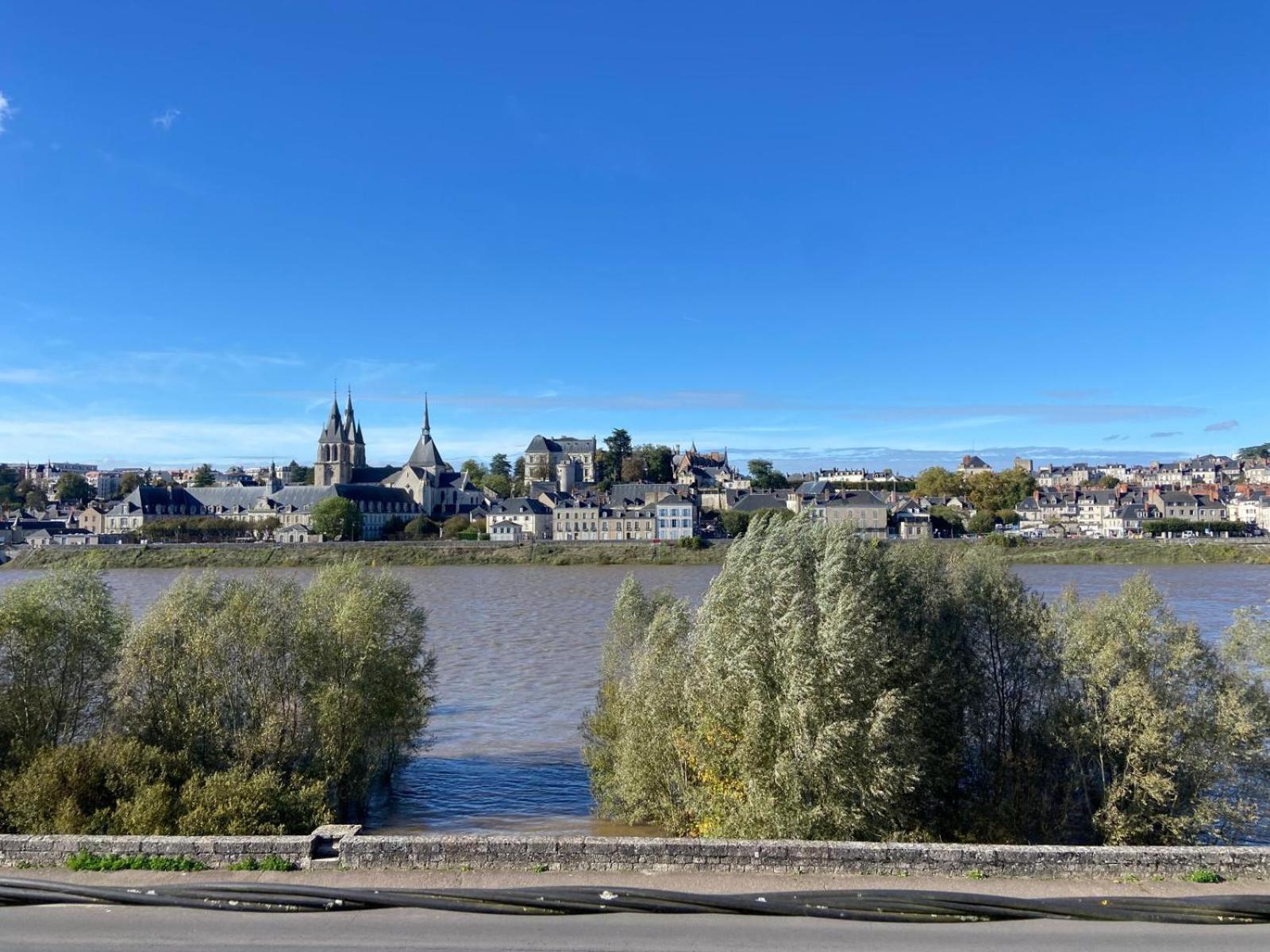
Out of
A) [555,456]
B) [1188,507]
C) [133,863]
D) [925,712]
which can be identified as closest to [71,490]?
[555,456]

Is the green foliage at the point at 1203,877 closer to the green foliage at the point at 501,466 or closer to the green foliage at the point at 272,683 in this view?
the green foliage at the point at 272,683

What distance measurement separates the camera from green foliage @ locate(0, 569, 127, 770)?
44.2 ft

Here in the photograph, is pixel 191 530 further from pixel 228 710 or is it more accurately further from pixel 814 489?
pixel 228 710

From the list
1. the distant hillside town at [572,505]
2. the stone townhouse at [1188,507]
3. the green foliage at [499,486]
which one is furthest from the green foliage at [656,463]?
the stone townhouse at [1188,507]

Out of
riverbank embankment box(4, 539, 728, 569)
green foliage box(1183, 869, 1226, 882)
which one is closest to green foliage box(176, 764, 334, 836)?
green foliage box(1183, 869, 1226, 882)

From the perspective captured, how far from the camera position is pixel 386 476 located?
109500mm

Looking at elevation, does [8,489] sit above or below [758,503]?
above

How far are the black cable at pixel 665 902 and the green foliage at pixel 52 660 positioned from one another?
6758 mm

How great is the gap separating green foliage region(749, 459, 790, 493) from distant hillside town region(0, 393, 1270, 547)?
240 millimetres

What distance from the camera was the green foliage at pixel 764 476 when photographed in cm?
12200

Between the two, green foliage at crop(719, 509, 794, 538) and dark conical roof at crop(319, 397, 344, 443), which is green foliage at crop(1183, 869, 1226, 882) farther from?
dark conical roof at crop(319, 397, 344, 443)

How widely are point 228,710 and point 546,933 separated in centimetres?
913

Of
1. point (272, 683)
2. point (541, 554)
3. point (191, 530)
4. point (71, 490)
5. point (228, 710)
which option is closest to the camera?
point (228, 710)

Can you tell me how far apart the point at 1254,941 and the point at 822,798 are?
525 centimetres
